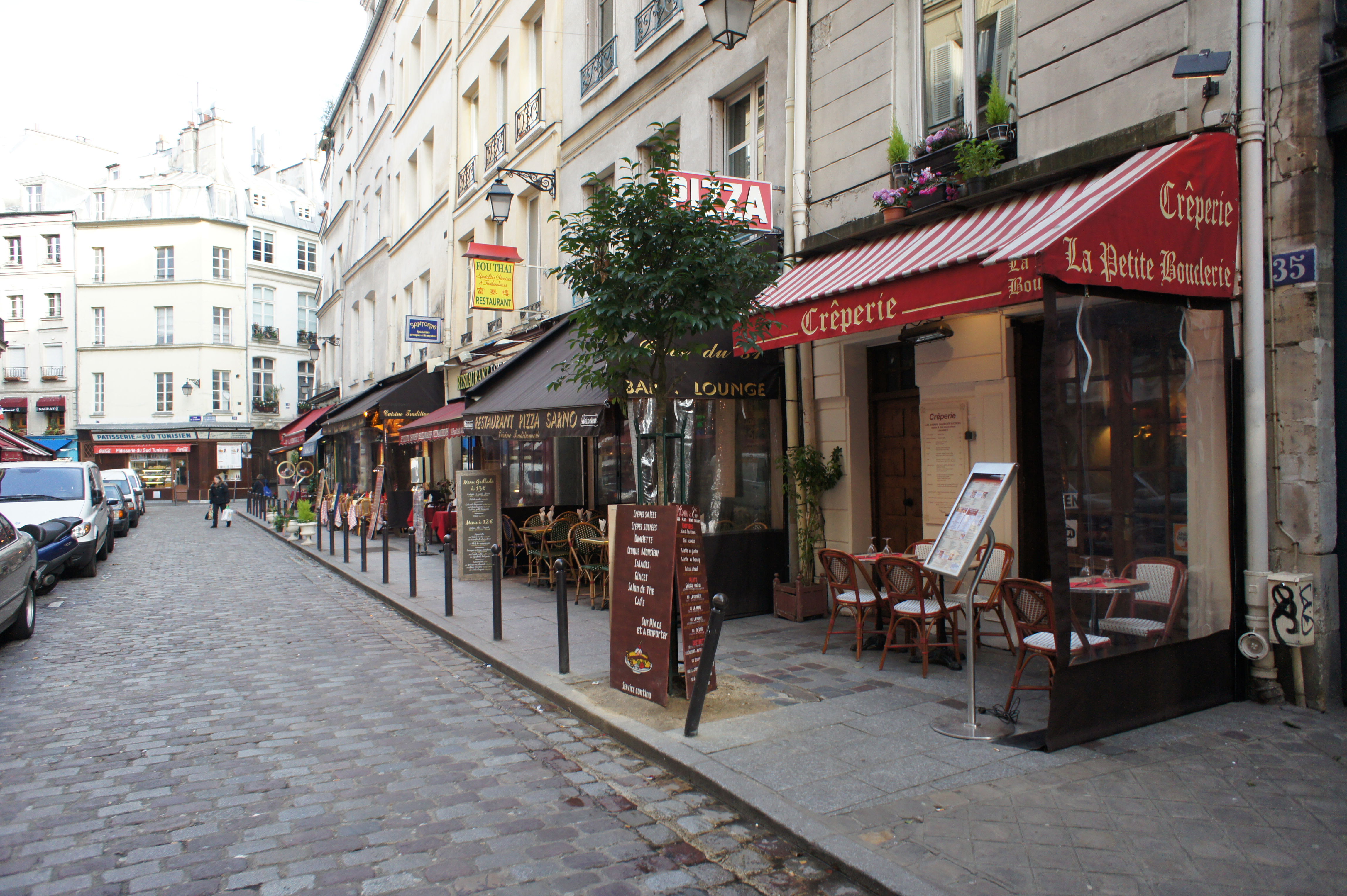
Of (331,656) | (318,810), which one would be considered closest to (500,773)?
(318,810)

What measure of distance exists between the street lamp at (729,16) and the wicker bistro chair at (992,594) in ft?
17.3

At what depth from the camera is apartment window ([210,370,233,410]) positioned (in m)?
44.1

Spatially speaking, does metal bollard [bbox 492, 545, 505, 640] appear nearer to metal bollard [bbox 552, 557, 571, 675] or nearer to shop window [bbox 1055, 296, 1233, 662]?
metal bollard [bbox 552, 557, 571, 675]

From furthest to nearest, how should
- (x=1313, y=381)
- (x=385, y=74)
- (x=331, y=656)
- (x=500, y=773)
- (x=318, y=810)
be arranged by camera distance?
(x=385, y=74)
(x=331, y=656)
(x=1313, y=381)
(x=500, y=773)
(x=318, y=810)

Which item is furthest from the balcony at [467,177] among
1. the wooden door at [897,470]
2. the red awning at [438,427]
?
the wooden door at [897,470]

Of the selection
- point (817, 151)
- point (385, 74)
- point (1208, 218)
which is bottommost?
point (1208, 218)

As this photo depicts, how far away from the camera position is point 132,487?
28.0 m

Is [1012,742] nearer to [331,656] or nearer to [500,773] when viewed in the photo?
[500,773]

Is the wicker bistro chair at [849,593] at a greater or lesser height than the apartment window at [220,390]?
lesser

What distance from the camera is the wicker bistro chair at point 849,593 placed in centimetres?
679

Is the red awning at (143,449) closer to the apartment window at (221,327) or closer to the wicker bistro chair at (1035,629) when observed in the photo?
the apartment window at (221,327)

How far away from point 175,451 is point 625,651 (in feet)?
148

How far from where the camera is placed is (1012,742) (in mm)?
4801

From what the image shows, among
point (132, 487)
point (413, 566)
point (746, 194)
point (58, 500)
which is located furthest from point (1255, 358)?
point (132, 487)
